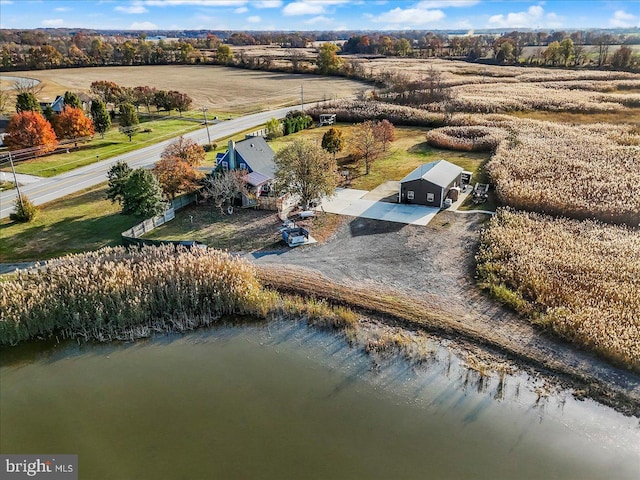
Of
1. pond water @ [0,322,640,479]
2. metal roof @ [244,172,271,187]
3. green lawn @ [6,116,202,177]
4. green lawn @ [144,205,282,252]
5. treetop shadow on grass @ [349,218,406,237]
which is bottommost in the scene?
pond water @ [0,322,640,479]

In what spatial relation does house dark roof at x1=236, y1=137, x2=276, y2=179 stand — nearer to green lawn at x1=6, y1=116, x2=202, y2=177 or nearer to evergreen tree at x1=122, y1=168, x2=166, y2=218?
evergreen tree at x1=122, y1=168, x2=166, y2=218

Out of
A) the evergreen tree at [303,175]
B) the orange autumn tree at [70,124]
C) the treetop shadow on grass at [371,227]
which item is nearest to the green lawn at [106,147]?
the orange autumn tree at [70,124]

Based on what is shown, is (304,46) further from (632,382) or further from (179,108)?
(632,382)

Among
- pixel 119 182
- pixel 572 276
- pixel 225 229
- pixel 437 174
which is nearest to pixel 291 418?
pixel 572 276

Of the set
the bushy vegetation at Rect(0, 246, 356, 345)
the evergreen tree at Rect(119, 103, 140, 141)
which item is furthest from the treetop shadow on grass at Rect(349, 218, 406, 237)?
the evergreen tree at Rect(119, 103, 140, 141)

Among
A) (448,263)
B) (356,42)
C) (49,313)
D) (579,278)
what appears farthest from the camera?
(356,42)

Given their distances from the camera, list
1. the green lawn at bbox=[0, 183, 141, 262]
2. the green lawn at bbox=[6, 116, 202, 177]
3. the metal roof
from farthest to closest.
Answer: the green lawn at bbox=[6, 116, 202, 177], the metal roof, the green lawn at bbox=[0, 183, 141, 262]

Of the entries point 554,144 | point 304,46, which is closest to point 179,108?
point 554,144
